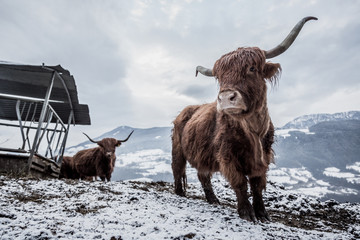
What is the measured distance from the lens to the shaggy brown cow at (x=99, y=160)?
995cm

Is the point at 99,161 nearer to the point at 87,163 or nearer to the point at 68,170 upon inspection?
the point at 87,163


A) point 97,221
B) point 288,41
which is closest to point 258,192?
point 288,41

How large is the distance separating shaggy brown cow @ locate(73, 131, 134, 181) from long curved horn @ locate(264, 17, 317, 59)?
8.04m

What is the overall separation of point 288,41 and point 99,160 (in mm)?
9575

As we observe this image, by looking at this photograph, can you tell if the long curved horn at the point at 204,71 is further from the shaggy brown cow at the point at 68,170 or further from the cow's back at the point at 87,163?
the shaggy brown cow at the point at 68,170

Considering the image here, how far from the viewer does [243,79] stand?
2861mm

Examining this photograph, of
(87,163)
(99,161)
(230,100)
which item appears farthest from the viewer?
(87,163)

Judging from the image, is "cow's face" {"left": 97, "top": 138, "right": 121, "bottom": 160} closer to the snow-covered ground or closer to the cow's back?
the cow's back

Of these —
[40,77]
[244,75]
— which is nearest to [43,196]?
[244,75]

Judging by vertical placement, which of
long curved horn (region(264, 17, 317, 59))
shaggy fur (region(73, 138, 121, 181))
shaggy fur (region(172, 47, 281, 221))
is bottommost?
shaggy fur (region(73, 138, 121, 181))

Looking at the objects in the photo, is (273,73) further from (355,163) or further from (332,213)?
(355,163)

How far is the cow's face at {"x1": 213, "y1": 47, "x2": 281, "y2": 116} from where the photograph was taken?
2600 millimetres

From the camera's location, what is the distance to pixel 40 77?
6.91 metres

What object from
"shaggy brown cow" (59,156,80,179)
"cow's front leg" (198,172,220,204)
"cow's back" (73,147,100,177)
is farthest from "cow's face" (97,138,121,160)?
"cow's front leg" (198,172,220,204)
